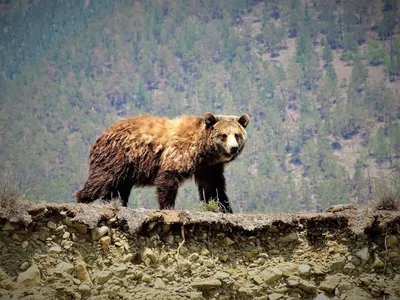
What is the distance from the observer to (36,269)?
12.1 meters

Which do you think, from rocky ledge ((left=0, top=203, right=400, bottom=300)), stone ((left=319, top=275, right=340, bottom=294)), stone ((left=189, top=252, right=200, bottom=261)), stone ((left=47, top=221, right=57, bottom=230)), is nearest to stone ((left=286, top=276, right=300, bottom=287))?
rocky ledge ((left=0, top=203, right=400, bottom=300))

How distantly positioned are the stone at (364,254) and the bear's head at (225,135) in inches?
167

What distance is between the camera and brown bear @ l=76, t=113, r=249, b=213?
1658 centimetres

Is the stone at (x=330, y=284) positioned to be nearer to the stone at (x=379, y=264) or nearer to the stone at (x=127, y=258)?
the stone at (x=379, y=264)

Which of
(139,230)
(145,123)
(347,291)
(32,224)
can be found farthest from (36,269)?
(145,123)

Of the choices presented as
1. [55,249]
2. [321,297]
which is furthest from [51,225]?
[321,297]

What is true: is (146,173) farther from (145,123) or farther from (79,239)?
(79,239)

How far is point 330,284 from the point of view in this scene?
1310 cm

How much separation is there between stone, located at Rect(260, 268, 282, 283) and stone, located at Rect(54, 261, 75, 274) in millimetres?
2912

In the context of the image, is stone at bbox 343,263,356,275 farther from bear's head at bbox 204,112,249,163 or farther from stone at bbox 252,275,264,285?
bear's head at bbox 204,112,249,163

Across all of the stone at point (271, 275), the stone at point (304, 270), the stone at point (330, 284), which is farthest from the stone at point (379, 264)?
the stone at point (271, 275)

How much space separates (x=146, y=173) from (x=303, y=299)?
4.88 m

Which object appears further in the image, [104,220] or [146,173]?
[146,173]

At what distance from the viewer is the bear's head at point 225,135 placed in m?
16.9
